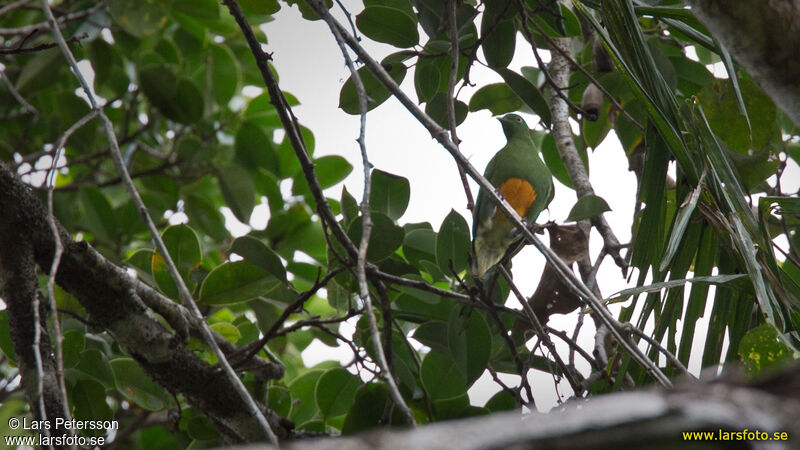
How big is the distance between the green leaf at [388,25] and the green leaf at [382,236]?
56cm

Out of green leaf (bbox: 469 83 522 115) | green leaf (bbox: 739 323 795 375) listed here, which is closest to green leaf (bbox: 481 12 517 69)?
green leaf (bbox: 469 83 522 115)

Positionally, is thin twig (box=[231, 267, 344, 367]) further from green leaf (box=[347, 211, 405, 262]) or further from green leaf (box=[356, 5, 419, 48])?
green leaf (box=[356, 5, 419, 48])

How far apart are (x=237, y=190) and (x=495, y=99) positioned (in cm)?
108

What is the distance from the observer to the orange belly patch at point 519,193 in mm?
2977

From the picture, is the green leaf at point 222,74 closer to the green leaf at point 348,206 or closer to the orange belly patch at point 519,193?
the orange belly patch at point 519,193

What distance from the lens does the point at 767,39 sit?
1.00 metres

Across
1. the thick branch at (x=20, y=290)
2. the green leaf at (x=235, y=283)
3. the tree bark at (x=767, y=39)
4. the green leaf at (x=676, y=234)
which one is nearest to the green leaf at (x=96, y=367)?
the green leaf at (x=235, y=283)

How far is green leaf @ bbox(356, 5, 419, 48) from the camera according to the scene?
2.00m

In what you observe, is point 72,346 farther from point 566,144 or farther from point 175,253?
point 566,144

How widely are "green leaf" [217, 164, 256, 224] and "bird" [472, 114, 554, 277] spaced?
94 centimetres

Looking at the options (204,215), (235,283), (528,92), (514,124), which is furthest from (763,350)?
(204,215)

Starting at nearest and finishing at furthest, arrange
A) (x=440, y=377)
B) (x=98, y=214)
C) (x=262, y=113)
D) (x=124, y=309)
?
(x=124, y=309), (x=440, y=377), (x=98, y=214), (x=262, y=113)

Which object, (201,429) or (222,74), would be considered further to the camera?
(222,74)

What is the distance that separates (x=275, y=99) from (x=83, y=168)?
2437mm
